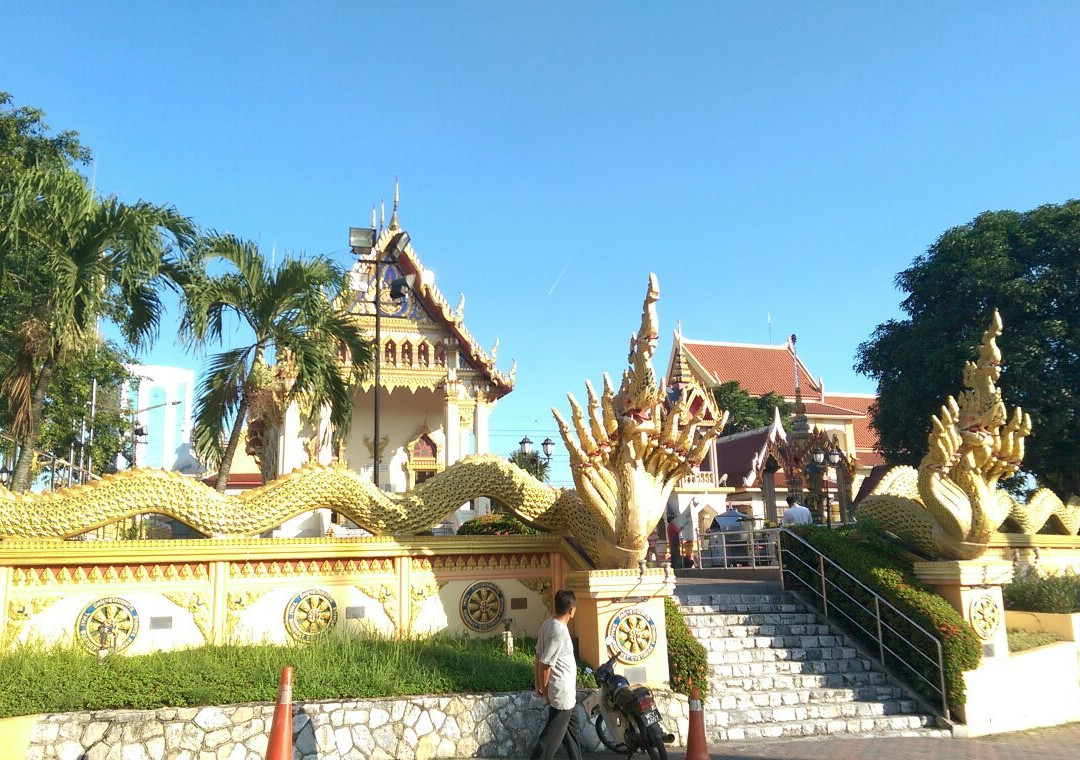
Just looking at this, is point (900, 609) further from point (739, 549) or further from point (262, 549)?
point (739, 549)

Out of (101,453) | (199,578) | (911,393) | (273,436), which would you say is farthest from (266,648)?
(101,453)

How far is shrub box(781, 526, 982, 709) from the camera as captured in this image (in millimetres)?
8852

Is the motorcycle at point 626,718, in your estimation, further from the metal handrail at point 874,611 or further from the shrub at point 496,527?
the shrub at point 496,527

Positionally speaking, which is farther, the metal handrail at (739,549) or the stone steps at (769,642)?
the metal handrail at (739,549)

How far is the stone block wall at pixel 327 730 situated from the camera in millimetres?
6328

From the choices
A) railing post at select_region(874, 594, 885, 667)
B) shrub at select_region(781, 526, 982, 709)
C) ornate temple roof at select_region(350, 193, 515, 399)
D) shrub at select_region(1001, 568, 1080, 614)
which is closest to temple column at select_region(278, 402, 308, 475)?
ornate temple roof at select_region(350, 193, 515, 399)

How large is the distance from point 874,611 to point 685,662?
10.2 ft

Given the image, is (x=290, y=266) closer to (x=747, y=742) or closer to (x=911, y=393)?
(x=747, y=742)

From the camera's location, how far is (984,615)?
381 inches

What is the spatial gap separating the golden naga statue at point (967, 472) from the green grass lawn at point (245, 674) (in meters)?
5.51

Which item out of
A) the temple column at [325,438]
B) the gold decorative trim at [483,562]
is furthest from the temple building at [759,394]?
the gold decorative trim at [483,562]

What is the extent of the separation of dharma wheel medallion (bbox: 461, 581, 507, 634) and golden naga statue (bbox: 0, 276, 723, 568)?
3.24ft

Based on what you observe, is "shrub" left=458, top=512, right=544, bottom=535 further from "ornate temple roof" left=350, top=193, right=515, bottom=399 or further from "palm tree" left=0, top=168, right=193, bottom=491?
"ornate temple roof" left=350, top=193, right=515, bottom=399

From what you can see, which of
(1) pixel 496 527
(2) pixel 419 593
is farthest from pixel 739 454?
(2) pixel 419 593
